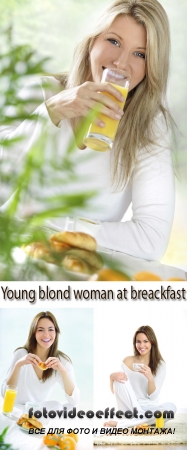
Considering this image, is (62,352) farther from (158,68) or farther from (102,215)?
(158,68)

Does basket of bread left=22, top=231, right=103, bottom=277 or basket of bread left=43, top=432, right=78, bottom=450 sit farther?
basket of bread left=43, top=432, right=78, bottom=450

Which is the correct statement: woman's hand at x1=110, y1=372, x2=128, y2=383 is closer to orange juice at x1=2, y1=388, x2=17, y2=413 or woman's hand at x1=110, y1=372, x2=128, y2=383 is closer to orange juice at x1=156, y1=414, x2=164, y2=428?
orange juice at x1=156, y1=414, x2=164, y2=428

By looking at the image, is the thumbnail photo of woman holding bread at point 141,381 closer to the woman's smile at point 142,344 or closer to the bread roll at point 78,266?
the woman's smile at point 142,344

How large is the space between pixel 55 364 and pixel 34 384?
0.09 metres

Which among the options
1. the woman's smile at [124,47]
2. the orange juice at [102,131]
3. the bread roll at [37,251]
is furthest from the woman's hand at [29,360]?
the bread roll at [37,251]

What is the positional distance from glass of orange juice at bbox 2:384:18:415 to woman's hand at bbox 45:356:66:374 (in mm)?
130

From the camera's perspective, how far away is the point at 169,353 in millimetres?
1820

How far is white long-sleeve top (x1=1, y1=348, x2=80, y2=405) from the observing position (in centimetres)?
176

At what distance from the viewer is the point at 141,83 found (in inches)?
69.0

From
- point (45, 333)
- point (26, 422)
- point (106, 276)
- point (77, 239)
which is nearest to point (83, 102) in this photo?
point (77, 239)

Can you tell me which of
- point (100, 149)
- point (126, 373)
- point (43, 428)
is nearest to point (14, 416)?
point (43, 428)

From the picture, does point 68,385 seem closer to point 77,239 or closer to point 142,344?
point 142,344

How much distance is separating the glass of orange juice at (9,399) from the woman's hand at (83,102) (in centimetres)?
82

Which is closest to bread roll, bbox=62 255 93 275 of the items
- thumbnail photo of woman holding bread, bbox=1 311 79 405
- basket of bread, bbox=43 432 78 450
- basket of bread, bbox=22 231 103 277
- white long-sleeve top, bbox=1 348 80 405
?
basket of bread, bbox=22 231 103 277
